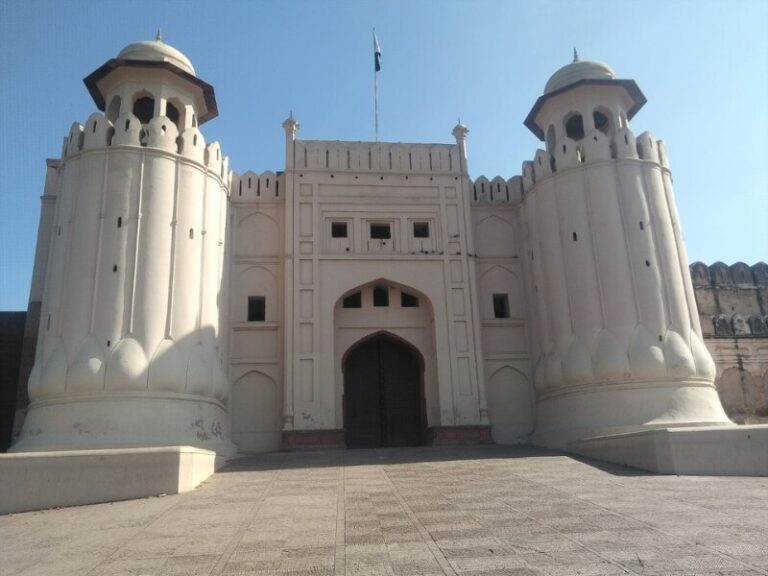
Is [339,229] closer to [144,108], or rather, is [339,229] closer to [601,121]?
[144,108]

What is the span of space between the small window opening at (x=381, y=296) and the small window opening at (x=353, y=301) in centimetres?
44

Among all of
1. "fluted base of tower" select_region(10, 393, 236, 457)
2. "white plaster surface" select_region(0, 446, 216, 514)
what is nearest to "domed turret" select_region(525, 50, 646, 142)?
"fluted base of tower" select_region(10, 393, 236, 457)

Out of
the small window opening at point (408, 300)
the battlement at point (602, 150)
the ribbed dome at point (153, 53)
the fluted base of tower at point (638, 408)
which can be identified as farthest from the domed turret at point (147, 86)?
the fluted base of tower at point (638, 408)

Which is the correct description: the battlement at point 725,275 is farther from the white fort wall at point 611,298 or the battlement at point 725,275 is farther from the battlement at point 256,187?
the battlement at point 256,187

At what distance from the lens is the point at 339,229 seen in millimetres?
18656

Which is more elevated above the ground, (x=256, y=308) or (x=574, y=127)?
(x=574, y=127)

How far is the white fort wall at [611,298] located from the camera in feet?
48.3

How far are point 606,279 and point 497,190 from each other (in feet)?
16.9

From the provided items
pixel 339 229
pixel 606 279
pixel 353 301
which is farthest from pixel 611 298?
pixel 339 229

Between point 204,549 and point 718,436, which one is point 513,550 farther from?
point 718,436

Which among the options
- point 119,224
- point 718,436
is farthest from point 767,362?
point 119,224

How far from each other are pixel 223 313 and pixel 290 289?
6.31 feet

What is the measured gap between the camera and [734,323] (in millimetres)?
21047

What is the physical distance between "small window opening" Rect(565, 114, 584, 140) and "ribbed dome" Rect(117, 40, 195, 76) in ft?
35.5
